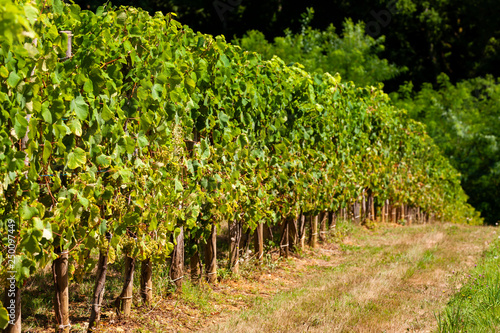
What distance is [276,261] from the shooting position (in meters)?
7.66

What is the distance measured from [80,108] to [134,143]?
0.65m

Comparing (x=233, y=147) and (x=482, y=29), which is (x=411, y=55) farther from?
(x=233, y=147)

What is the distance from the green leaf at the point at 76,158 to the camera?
361 centimetres

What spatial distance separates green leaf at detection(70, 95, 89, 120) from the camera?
3.61 metres

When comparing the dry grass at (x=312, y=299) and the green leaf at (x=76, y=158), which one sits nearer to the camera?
the green leaf at (x=76, y=158)

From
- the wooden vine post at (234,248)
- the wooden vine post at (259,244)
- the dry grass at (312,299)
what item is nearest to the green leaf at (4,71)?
the dry grass at (312,299)

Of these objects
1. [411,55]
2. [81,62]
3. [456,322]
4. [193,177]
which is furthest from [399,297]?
[411,55]

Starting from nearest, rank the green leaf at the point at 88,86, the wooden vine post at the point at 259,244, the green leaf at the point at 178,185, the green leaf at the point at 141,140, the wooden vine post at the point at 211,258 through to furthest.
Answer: the green leaf at the point at 88,86
the green leaf at the point at 141,140
the green leaf at the point at 178,185
the wooden vine post at the point at 211,258
the wooden vine post at the point at 259,244

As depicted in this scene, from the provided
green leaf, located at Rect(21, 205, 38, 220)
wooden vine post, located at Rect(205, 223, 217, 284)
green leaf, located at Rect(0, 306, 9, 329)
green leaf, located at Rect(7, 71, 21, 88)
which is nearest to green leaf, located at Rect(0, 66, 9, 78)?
green leaf, located at Rect(7, 71, 21, 88)

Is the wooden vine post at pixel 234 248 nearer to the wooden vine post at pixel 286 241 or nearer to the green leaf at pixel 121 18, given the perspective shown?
the wooden vine post at pixel 286 241

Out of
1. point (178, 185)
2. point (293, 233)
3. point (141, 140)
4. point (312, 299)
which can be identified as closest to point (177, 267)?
point (178, 185)

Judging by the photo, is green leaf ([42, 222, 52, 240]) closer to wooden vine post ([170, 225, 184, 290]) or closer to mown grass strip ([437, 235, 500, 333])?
wooden vine post ([170, 225, 184, 290])

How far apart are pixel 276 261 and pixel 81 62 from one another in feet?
15.3

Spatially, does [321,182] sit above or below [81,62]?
below
